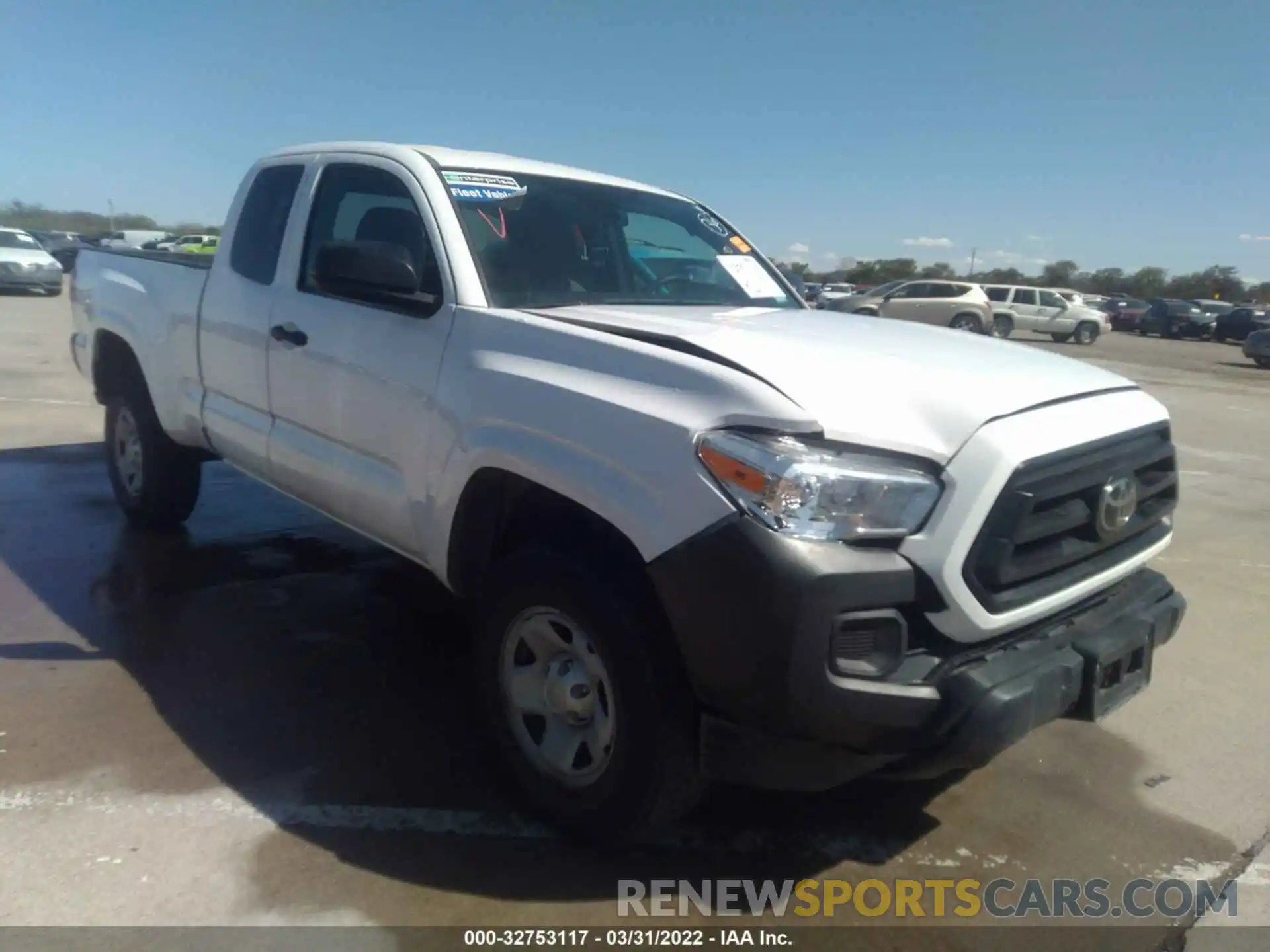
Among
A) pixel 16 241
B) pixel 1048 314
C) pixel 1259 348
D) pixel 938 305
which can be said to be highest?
pixel 16 241

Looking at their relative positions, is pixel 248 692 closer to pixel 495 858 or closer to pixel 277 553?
pixel 495 858

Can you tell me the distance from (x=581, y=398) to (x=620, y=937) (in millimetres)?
1429

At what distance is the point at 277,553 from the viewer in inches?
228

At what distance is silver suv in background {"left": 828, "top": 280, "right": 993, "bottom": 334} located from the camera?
99.2 ft

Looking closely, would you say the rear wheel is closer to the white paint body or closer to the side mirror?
the white paint body

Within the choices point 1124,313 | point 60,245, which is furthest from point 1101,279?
point 60,245

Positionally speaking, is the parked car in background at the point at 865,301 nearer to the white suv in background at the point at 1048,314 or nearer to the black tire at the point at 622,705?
the white suv in background at the point at 1048,314

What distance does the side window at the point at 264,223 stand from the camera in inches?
179

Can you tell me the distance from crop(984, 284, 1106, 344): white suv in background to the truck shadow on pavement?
32.5m

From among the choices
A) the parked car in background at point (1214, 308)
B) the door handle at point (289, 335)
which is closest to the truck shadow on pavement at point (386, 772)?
the door handle at point (289, 335)

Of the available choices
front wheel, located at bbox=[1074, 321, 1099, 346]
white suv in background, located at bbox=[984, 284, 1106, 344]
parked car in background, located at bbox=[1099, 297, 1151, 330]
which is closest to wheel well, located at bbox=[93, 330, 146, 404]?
white suv in background, located at bbox=[984, 284, 1106, 344]

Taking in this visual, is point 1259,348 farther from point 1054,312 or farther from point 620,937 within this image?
point 620,937

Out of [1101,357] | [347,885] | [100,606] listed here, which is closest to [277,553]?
[100,606]

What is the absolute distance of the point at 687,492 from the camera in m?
2.54
